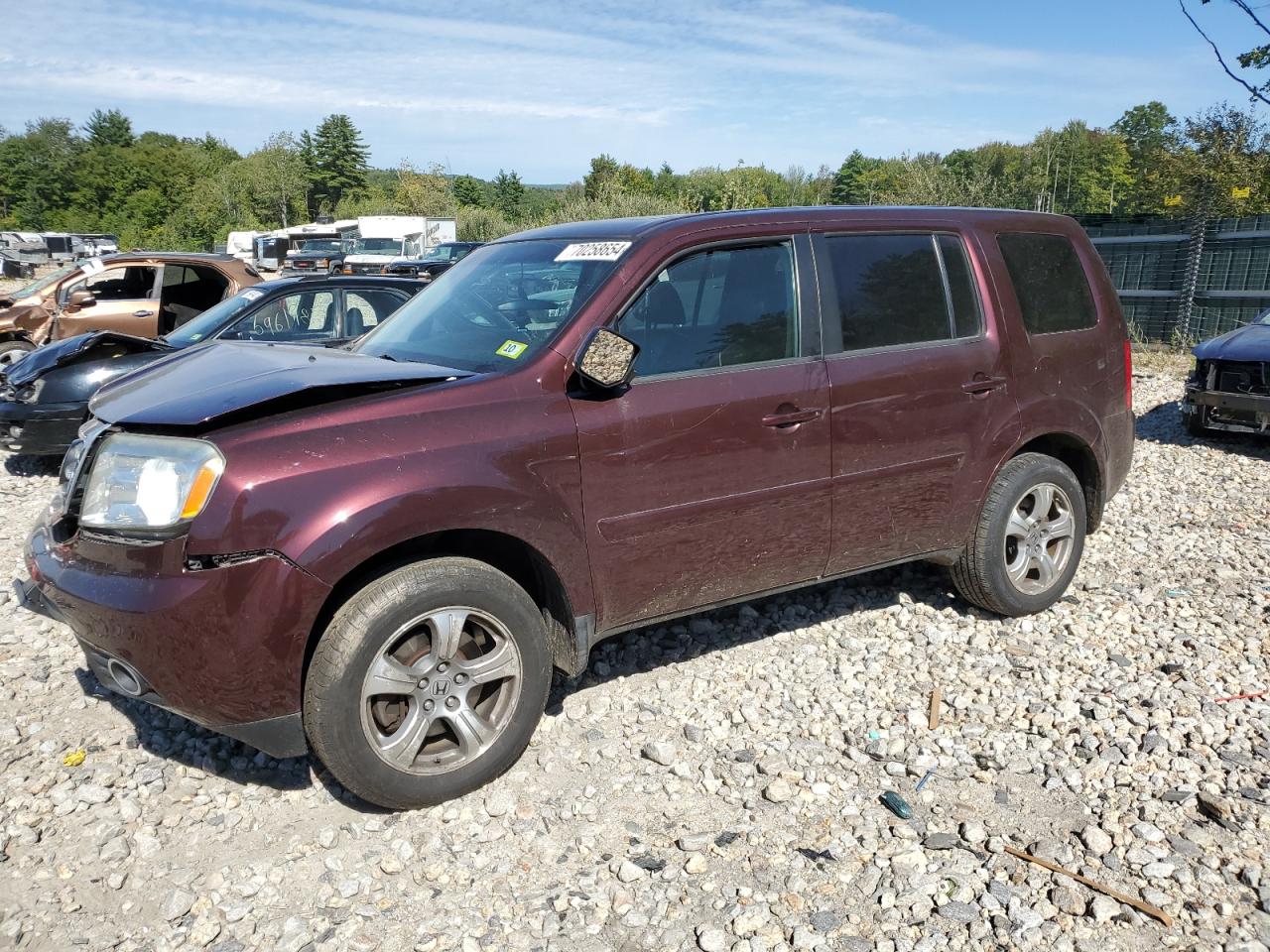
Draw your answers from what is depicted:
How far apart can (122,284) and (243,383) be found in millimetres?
9431

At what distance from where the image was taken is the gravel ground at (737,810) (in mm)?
2783

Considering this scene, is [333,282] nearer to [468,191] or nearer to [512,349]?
[512,349]

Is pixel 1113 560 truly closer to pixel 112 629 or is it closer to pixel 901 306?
pixel 901 306

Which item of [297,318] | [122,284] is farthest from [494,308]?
[122,284]

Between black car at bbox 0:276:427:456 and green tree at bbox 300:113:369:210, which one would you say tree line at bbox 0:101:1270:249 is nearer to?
green tree at bbox 300:113:369:210

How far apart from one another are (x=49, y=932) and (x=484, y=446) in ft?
6.26

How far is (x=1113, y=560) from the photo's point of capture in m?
5.87

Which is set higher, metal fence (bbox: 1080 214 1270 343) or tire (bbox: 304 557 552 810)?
metal fence (bbox: 1080 214 1270 343)

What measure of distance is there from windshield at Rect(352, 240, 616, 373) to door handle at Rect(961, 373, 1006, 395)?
1.80 meters

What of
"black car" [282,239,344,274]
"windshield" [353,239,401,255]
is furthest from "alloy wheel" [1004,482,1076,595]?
"windshield" [353,239,401,255]

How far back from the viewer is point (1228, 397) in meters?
8.83

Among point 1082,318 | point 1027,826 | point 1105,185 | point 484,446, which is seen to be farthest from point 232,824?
point 1105,185

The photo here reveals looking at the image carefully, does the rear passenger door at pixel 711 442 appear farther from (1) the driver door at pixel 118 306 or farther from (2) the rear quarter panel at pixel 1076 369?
(1) the driver door at pixel 118 306

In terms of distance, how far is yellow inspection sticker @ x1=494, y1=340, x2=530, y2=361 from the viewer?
3564mm
